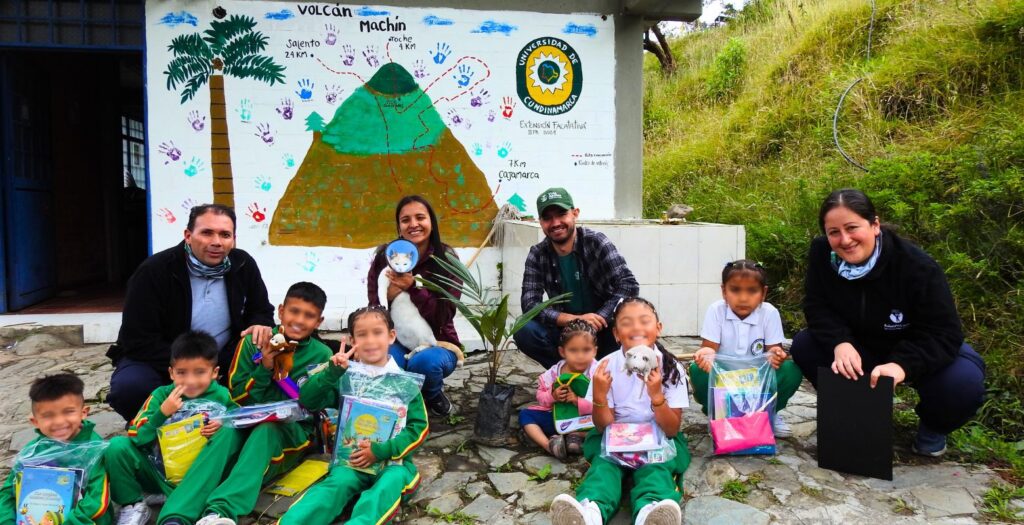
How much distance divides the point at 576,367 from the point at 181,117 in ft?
14.7

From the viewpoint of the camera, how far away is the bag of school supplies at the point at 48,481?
2459 mm

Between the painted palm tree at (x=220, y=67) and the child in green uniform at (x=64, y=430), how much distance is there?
3580mm

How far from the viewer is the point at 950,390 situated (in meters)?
2.93

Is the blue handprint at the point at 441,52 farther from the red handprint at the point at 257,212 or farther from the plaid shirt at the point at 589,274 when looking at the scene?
the plaid shirt at the point at 589,274

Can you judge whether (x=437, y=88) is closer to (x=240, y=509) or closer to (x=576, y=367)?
(x=576, y=367)

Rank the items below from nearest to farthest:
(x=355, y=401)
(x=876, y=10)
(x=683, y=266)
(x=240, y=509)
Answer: (x=240, y=509) < (x=355, y=401) < (x=683, y=266) < (x=876, y=10)

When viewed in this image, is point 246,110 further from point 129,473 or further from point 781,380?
point 781,380

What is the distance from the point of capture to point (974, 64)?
6871 millimetres

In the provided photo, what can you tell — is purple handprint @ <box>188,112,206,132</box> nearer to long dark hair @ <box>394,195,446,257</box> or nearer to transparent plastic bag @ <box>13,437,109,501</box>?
long dark hair @ <box>394,195,446,257</box>

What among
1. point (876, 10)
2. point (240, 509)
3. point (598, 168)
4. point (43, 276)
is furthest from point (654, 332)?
point (876, 10)

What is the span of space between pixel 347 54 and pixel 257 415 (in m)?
4.10

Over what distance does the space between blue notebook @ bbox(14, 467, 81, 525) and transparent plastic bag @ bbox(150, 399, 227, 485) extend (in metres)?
0.33

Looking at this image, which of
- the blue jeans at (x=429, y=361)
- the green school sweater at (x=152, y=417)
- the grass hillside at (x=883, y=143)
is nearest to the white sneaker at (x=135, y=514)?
the green school sweater at (x=152, y=417)

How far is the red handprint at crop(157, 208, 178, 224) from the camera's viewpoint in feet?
19.4
